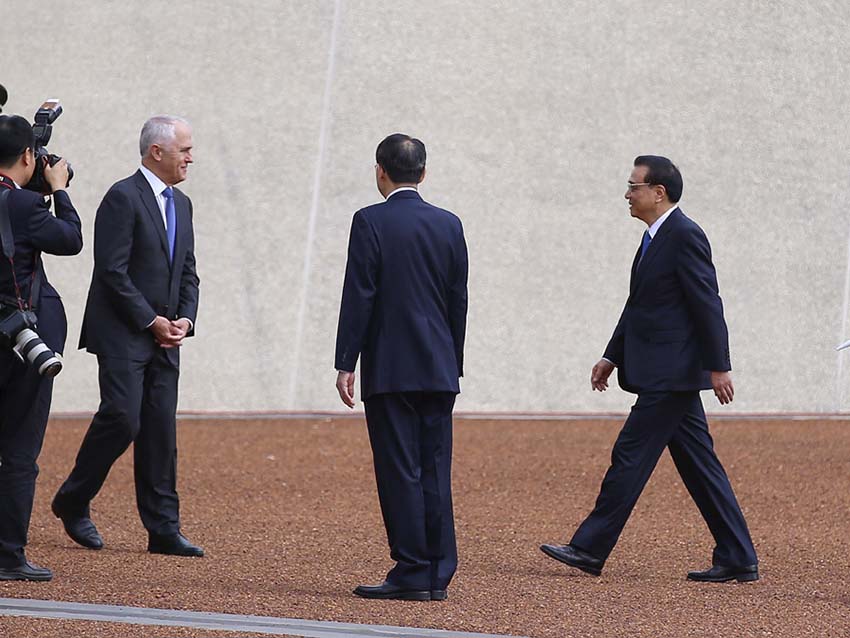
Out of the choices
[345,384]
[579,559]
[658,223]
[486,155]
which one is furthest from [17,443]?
[486,155]

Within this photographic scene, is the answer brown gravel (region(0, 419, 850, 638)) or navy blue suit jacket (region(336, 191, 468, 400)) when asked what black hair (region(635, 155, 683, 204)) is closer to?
navy blue suit jacket (region(336, 191, 468, 400))

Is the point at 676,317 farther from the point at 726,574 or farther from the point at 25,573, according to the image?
the point at 25,573

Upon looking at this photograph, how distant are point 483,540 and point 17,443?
2335 millimetres

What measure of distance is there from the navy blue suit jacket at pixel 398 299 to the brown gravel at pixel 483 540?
2.50ft

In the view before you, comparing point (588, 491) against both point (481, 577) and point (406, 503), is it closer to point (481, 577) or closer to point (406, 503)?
point (481, 577)

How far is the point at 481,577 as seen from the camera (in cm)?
558

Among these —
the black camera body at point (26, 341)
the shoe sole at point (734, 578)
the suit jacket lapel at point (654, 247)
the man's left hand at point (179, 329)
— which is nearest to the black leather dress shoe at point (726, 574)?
the shoe sole at point (734, 578)

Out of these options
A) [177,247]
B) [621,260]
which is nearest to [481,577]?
[177,247]

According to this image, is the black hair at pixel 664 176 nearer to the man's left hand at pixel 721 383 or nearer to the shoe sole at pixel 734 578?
the man's left hand at pixel 721 383

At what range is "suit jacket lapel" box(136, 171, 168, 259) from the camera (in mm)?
6129

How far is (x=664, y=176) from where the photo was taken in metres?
5.91

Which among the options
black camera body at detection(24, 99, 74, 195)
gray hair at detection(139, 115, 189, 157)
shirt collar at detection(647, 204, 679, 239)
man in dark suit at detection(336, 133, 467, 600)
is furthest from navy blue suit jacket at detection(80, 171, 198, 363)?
shirt collar at detection(647, 204, 679, 239)

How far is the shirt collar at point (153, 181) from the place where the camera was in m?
6.18

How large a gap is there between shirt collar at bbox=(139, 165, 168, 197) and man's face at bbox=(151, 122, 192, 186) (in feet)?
0.07
